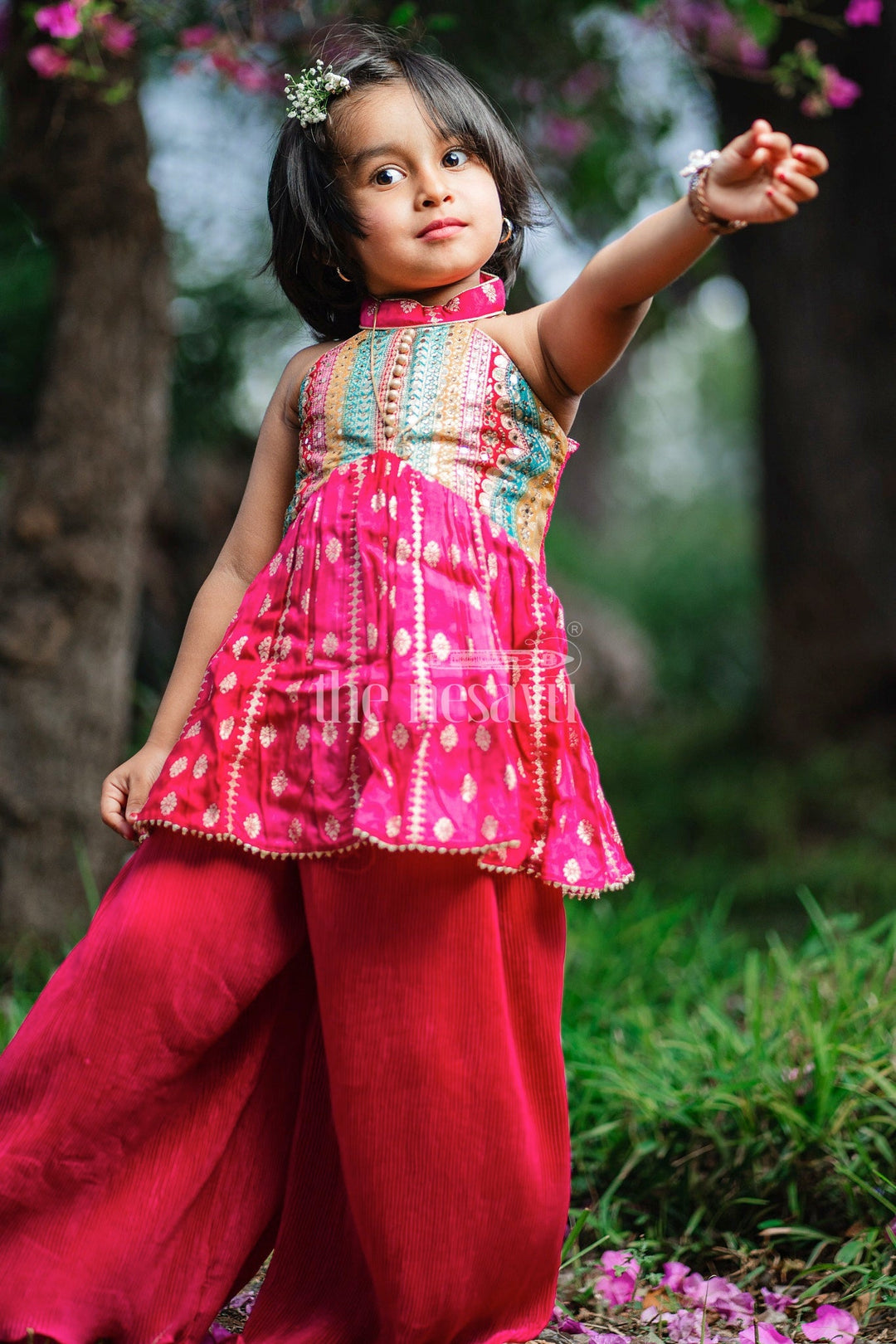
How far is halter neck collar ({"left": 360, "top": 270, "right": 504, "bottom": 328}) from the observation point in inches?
63.4

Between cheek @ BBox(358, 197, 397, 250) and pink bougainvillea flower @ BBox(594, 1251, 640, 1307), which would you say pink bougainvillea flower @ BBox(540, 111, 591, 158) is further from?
pink bougainvillea flower @ BBox(594, 1251, 640, 1307)

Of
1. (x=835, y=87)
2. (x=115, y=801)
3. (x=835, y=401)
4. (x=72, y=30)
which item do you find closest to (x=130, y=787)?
(x=115, y=801)

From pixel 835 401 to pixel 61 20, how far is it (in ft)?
12.0

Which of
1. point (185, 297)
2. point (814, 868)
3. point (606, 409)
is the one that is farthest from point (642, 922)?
point (606, 409)

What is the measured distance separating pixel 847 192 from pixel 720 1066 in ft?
12.9

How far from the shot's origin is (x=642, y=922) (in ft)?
10.8

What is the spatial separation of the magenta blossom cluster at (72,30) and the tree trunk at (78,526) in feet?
1.16

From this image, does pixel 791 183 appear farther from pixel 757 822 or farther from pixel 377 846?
pixel 757 822

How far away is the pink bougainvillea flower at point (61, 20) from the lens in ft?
7.38

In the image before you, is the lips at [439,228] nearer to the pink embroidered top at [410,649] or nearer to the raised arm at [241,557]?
the pink embroidered top at [410,649]

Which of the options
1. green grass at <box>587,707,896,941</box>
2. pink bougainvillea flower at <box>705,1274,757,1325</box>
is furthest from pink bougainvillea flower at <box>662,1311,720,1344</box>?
green grass at <box>587,707,896,941</box>

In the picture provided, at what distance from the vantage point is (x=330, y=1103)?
5.37 feet

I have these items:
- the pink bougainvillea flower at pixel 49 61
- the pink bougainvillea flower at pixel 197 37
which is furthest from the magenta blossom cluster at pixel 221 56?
the pink bougainvillea flower at pixel 49 61

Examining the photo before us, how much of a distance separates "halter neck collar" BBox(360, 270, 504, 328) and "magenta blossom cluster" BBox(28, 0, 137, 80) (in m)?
1.07
